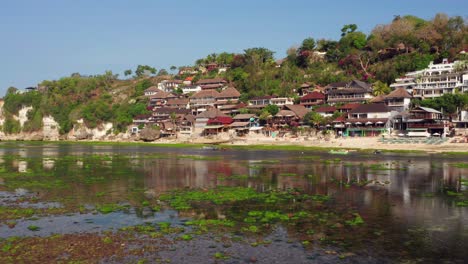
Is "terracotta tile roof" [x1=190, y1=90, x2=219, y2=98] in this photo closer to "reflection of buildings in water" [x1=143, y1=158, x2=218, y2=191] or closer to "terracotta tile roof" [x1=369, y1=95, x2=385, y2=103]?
"terracotta tile roof" [x1=369, y1=95, x2=385, y2=103]

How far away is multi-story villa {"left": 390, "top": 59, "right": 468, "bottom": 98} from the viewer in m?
74.4

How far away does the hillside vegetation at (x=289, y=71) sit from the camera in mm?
94000

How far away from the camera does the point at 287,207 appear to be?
2170cm

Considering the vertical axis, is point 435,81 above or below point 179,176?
above

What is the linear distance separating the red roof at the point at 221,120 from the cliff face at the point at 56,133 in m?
24.6

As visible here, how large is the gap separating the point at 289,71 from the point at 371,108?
38.2 meters

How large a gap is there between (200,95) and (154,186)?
76.6m

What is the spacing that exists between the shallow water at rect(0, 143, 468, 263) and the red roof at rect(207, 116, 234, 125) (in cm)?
4877

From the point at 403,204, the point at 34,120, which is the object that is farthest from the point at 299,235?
the point at 34,120

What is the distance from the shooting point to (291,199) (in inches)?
944

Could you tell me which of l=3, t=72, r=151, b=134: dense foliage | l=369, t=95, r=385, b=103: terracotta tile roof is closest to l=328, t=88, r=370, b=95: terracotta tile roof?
l=369, t=95, r=385, b=103: terracotta tile roof

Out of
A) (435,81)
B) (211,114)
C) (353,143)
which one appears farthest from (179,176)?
(435,81)

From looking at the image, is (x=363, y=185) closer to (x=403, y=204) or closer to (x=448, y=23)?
(x=403, y=204)

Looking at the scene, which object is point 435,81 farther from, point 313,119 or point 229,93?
point 229,93
